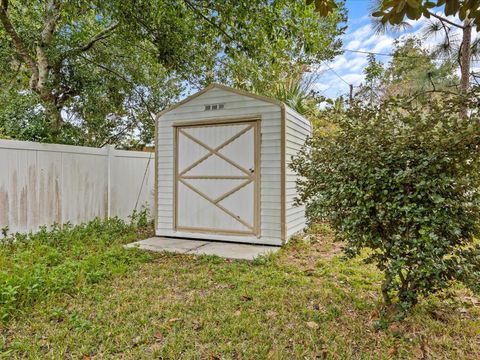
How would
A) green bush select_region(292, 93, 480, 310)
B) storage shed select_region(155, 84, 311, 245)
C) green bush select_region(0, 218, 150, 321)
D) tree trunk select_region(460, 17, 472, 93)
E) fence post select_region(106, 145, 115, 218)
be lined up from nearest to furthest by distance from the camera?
green bush select_region(292, 93, 480, 310)
green bush select_region(0, 218, 150, 321)
storage shed select_region(155, 84, 311, 245)
tree trunk select_region(460, 17, 472, 93)
fence post select_region(106, 145, 115, 218)

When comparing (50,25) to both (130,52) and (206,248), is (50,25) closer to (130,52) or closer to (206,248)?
(130,52)

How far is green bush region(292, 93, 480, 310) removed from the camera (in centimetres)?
212

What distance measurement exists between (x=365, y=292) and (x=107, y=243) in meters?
3.60

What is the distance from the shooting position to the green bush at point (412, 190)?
6.97 ft

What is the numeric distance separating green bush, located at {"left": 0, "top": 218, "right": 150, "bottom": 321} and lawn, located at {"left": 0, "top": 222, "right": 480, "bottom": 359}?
2 centimetres

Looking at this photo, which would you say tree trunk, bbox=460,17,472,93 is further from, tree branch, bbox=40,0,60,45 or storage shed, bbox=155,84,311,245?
tree branch, bbox=40,0,60,45

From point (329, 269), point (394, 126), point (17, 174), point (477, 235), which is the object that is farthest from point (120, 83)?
point (477, 235)

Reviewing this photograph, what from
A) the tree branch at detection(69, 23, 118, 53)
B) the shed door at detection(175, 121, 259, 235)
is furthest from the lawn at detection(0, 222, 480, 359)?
the tree branch at detection(69, 23, 118, 53)

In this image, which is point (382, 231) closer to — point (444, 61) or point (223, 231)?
point (223, 231)

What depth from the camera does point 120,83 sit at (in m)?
7.73

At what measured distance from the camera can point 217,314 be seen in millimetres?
2621

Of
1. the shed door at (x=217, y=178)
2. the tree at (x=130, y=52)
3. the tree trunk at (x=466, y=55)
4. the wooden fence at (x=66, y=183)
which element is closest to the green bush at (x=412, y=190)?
the shed door at (x=217, y=178)

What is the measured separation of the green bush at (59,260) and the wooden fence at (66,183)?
25cm

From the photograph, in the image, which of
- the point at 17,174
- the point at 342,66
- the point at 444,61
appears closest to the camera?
the point at 17,174
